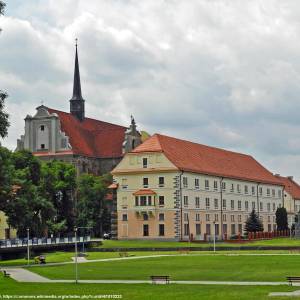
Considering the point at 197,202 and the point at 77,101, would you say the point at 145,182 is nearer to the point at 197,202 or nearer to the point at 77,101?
the point at 197,202

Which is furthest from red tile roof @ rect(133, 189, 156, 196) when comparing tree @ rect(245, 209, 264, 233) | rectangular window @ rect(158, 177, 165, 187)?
tree @ rect(245, 209, 264, 233)

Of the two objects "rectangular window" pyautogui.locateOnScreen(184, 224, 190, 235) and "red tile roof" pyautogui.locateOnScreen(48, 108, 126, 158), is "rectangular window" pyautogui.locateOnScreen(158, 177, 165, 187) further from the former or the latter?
"red tile roof" pyautogui.locateOnScreen(48, 108, 126, 158)

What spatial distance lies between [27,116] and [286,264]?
81.3m

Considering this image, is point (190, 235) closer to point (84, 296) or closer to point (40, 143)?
point (40, 143)

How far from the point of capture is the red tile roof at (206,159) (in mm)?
109125

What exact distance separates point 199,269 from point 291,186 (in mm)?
124101

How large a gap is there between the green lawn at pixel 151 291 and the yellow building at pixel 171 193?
63080 millimetres

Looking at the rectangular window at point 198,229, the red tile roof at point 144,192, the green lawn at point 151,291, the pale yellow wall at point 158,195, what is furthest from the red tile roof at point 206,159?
the green lawn at point 151,291

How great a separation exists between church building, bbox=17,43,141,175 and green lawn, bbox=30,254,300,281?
6666 cm

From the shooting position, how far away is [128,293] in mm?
36281

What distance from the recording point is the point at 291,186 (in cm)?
17525

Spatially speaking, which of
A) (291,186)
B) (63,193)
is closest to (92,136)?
(63,193)

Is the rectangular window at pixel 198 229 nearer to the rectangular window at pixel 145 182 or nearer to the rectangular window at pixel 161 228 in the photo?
the rectangular window at pixel 161 228

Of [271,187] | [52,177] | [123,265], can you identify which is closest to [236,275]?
[123,265]
